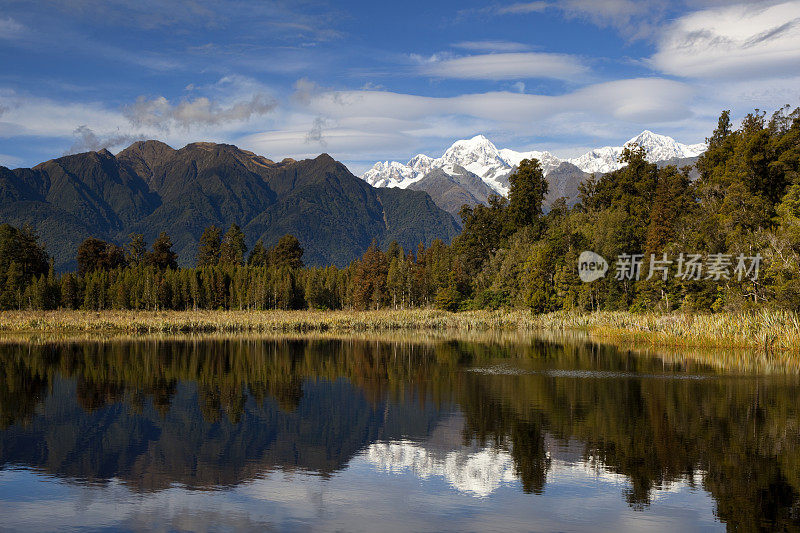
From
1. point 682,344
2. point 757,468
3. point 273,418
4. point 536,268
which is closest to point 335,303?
point 536,268

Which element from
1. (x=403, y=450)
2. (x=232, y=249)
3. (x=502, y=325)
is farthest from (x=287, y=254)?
(x=403, y=450)

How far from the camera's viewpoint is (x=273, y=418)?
89.0 ft

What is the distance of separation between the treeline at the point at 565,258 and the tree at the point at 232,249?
41 cm

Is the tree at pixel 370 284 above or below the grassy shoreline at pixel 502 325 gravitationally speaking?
above

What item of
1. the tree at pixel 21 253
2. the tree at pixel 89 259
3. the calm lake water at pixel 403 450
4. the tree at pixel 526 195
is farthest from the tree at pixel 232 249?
the calm lake water at pixel 403 450

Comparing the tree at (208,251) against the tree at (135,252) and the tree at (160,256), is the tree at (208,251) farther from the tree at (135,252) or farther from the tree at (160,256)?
the tree at (135,252)

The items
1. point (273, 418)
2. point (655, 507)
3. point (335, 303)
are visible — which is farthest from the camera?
point (335, 303)

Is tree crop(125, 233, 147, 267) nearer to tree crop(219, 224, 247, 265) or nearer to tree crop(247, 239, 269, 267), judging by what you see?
tree crop(219, 224, 247, 265)

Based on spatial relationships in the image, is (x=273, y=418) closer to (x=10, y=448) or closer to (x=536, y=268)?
(x=10, y=448)

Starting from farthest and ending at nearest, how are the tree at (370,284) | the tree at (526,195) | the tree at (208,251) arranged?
the tree at (208,251)
the tree at (370,284)
the tree at (526,195)

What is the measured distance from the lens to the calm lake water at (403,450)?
52.0ft

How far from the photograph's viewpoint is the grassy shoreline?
1945 inches

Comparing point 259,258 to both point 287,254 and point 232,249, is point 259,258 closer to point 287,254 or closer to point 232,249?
point 232,249

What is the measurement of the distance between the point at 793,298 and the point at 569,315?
33.9m
